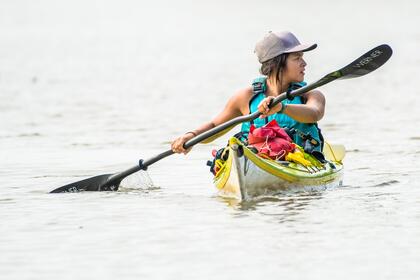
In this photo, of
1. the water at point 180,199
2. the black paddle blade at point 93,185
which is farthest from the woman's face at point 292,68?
the black paddle blade at point 93,185

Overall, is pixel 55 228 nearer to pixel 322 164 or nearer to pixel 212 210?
pixel 212 210

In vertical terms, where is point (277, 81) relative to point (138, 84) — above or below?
below

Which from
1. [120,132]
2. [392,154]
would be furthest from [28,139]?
[392,154]

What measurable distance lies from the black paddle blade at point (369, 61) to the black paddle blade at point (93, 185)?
2.44 meters

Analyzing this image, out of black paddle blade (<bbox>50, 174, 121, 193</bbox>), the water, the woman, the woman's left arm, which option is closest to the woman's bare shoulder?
the woman

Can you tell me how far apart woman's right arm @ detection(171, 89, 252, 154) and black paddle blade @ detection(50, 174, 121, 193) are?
113cm

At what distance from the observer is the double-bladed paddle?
9203 mm

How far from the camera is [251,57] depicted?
1677 inches

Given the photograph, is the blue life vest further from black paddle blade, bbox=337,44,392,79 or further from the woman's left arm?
black paddle blade, bbox=337,44,392,79

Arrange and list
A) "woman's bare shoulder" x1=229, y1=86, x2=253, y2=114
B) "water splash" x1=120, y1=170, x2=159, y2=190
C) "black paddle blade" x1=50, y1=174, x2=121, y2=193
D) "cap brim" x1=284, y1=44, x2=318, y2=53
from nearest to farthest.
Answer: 1. "cap brim" x1=284, y1=44, x2=318, y2=53
2. "woman's bare shoulder" x1=229, y1=86, x2=253, y2=114
3. "black paddle blade" x1=50, y1=174, x2=121, y2=193
4. "water splash" x1=120, y1=170, x2=159, y2=190

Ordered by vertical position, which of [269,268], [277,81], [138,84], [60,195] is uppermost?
[138,84]

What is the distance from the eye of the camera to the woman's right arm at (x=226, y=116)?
9.78m

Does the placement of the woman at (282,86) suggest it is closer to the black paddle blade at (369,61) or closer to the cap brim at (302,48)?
the cap brim at (302,48)

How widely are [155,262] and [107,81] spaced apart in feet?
81.5
